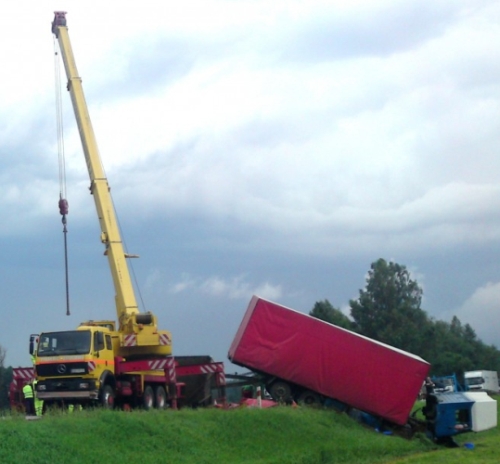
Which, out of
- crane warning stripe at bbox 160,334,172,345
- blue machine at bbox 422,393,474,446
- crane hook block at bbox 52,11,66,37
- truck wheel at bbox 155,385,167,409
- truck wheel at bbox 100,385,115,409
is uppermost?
crane hook block at bbox 52,11,66,37

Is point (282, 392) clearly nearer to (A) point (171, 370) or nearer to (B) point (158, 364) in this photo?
(A) point (171, 370)

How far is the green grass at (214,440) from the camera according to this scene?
15445mm

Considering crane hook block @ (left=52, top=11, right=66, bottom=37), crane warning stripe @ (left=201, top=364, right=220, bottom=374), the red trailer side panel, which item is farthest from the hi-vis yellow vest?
crane hook block @ (left=52, top=11, right=66, bottom=37)

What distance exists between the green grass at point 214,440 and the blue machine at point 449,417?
1.63 feet

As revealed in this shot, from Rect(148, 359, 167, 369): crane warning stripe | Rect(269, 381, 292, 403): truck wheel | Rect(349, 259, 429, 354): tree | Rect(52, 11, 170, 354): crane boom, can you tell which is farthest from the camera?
Rect(349, 259, 429, 354): tree

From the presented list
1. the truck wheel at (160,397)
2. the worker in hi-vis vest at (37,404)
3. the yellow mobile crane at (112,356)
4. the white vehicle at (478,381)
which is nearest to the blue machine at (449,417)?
the yellow mobile crane at (112,356)

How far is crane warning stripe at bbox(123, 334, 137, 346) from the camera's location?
25.9 metres

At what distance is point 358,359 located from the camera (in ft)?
85.7

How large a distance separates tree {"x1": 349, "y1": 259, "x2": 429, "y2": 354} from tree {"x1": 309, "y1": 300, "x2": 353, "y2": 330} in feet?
3.36

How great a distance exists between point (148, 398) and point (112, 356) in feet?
5.88

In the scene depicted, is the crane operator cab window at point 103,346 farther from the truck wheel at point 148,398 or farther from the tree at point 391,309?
the tree at point 391,309

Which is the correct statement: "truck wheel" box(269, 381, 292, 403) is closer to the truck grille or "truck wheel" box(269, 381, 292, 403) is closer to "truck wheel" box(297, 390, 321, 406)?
"truck wheel" box(297, 390, 321, 406)

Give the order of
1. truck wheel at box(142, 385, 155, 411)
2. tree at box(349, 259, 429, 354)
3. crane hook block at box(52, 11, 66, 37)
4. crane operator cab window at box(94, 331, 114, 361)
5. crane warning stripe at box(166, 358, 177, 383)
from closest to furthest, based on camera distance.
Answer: crane operator cab window at box(94, 331, 114, 361) → truck wheel at box(142, 385, 155, 411) → crane warning stripe at box(166, 358, 177, 383) → crane hook block at box(52, 11, 66, 37) → tree at box(349, 259, 429, 354)

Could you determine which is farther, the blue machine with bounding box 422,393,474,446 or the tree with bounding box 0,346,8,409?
the tree with bounding box 0,346,8,409
